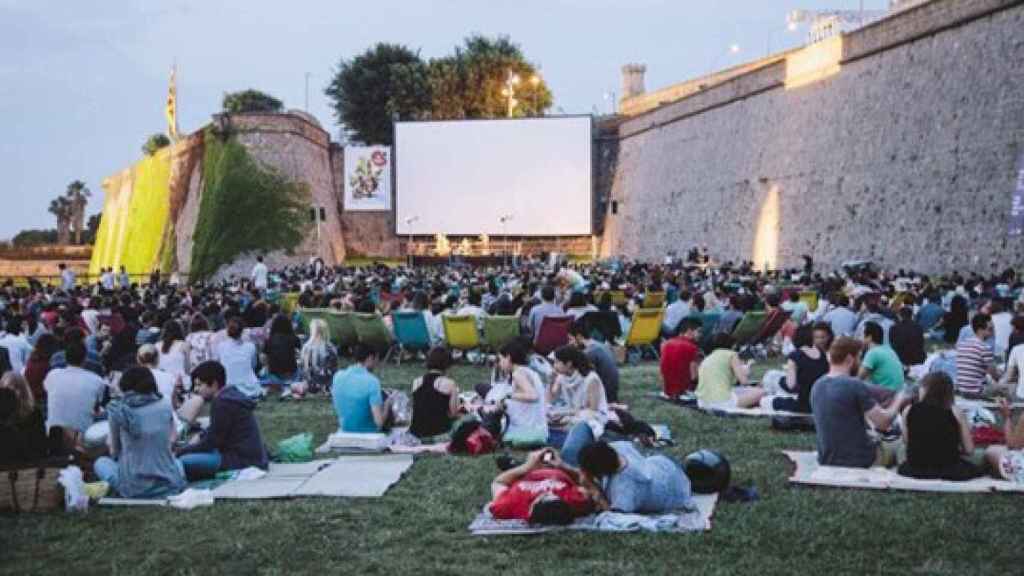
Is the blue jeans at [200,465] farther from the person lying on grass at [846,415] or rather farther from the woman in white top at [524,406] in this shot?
the person lying on grass at [846,415]

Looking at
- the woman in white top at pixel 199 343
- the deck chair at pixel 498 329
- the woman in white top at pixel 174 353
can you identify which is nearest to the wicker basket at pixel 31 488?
the woman in white top at pixel 174 353

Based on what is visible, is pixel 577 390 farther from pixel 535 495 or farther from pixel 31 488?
pixel 31 488

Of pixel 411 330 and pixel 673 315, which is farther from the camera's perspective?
pixel 673 315

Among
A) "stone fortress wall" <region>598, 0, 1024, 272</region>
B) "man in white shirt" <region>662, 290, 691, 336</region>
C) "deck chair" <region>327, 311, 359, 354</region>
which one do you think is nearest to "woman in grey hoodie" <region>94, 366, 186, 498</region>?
"deck chair" <region>327, 311, 359, 354</region>

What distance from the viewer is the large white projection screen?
1833 inches

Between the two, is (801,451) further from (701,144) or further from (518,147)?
(518,147)

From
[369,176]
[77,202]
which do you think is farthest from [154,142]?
[369,176]

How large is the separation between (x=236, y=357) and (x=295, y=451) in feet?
10.0

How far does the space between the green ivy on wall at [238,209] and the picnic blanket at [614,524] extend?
1374 inches

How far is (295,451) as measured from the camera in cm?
871

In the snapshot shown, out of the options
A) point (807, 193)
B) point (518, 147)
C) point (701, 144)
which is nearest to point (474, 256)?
point (518, 147)

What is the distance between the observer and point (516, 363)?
354 inches

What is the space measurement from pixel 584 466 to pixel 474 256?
38.6 m

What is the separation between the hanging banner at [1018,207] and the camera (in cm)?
2072
